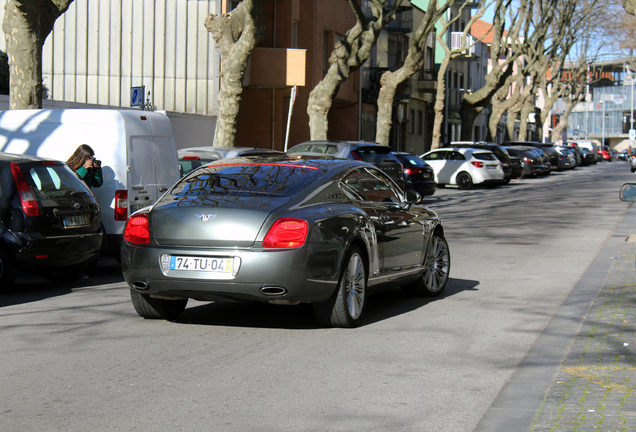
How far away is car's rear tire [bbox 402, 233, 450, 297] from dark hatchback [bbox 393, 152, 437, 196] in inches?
719

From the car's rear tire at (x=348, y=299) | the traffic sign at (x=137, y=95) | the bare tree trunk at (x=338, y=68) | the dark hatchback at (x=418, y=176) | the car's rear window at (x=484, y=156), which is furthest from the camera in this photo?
the car's rear window at (x=484, y=156)

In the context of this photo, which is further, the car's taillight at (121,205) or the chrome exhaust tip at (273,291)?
the car's taillight at (121,205)

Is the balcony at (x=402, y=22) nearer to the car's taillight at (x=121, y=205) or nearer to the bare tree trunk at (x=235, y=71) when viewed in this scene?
the bare tree trunk at (x=235, y=71)

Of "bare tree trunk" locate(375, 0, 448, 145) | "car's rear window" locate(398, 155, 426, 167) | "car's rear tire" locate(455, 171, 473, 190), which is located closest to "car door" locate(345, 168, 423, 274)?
"car's rear window" locate(398, 155, 426, 167)

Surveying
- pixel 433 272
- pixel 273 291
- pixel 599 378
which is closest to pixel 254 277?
pixel 273 291

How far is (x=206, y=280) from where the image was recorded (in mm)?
7734

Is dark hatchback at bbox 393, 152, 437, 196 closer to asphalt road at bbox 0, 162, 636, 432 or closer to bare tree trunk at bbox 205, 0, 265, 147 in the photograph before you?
bare tree trunk at bbox 205, 0, 265, 147

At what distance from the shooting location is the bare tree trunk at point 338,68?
28859 mm

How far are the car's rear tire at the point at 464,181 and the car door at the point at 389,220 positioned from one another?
2773 centimetres

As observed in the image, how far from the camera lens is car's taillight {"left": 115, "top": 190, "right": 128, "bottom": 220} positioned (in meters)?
12.5

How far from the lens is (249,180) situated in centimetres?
843

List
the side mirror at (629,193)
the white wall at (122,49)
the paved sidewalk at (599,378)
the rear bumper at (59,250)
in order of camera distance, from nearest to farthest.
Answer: the paved sidewalk at (599,378) < the side mirror at (629,193) < the rear bumper at (59,250) < the white wall at (122,49)

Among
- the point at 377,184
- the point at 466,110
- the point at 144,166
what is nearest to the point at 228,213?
the point at 377,184

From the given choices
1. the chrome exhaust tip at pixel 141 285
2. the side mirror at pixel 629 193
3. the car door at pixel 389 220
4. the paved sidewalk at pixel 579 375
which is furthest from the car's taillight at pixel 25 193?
the side mirror at pixel 629 193
